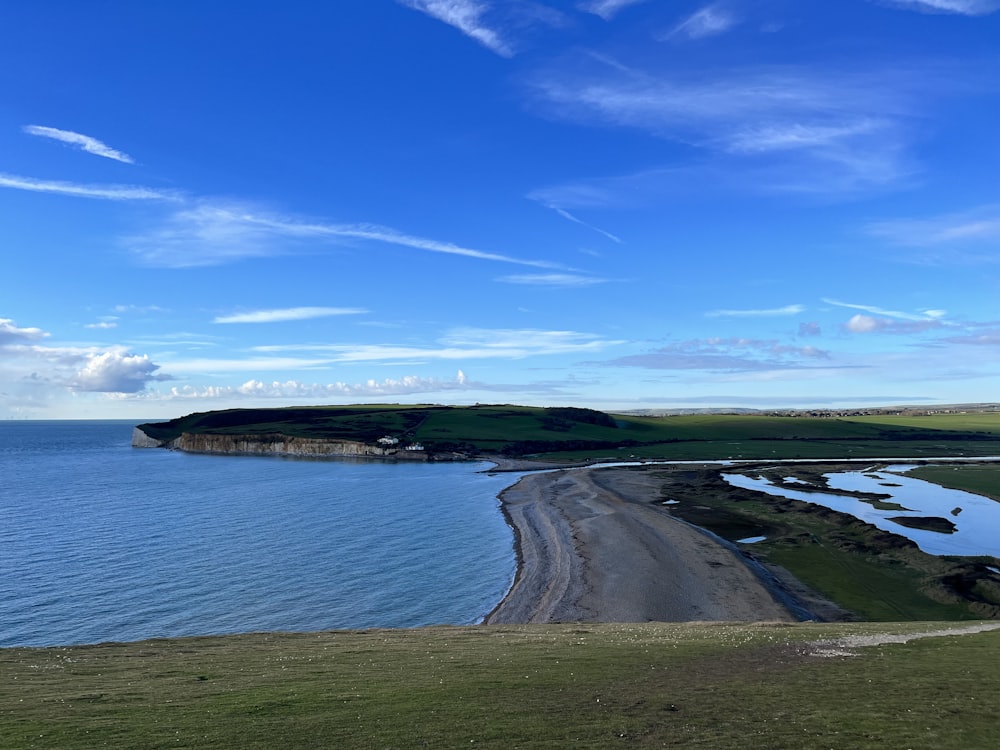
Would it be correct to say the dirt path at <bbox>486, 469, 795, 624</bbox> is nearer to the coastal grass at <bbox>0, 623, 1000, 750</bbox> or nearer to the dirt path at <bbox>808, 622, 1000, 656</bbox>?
the dirt path at <bbox>808, 622, 1000, 656</bbox>

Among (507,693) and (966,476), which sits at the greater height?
(507,693)

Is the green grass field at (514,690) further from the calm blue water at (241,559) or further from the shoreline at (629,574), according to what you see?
the calm blue water at (241,559)

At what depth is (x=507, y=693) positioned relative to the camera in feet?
76.6

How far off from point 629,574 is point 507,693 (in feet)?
134

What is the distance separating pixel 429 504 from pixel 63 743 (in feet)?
302

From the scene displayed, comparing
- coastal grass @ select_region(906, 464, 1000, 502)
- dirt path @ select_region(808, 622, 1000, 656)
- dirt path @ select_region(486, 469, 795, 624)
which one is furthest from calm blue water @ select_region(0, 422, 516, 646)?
coastal grass @ select_region(906, 464, 1000, 502)

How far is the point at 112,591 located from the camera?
55.6 metres

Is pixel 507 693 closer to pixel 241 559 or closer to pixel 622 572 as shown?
pixel 622 572

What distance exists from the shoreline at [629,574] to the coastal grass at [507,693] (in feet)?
50.4

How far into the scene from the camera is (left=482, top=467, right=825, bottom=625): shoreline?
49.7 meters

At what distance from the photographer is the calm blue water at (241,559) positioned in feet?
160

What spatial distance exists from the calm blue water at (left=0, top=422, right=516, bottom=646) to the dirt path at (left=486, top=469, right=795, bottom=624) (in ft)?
11.0

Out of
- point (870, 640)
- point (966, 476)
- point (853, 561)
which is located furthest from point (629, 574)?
point (966, 476)

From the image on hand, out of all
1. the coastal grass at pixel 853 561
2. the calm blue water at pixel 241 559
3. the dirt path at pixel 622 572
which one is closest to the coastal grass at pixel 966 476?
the coastal grass at pixel 853 561
